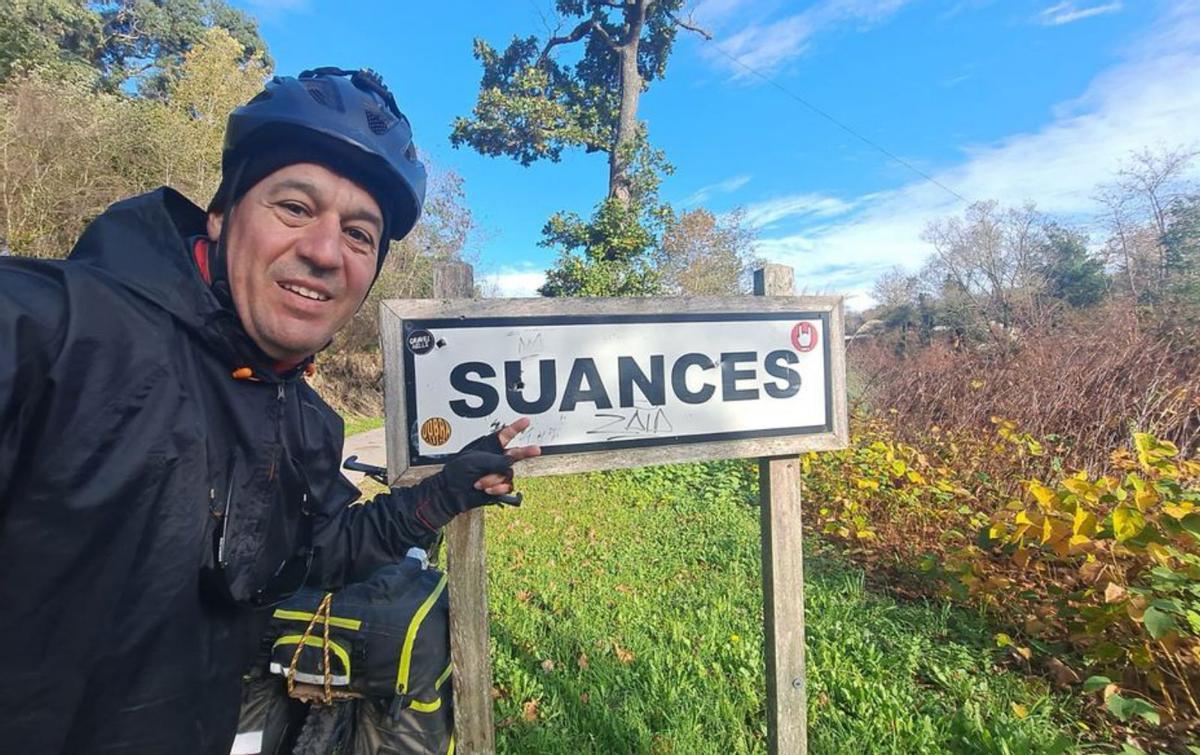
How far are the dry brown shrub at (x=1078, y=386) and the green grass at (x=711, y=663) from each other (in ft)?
7.90

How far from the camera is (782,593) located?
1721 mm

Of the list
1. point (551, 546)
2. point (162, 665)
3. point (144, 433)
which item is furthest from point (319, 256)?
point (551, 546)

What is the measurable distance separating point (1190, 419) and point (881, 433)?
2.21m

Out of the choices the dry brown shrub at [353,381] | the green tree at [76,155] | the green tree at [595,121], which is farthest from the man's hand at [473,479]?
the dry brown shrub at [353,381]

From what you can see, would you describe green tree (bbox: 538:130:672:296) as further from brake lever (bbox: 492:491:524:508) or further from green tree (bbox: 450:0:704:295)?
brake lever (bbox: 492:491:524:508)

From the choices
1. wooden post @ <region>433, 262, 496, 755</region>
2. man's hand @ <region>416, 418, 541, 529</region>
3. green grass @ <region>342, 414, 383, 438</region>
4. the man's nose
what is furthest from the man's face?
green grass @ <region>342, 414, 383, 438</region>

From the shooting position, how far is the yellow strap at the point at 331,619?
4.70ft

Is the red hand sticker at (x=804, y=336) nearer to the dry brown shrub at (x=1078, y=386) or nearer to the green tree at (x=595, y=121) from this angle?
the dry brown shrub at (x=1078, y=386)

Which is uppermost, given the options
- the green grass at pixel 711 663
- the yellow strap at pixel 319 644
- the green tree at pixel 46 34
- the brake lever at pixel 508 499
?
the green tree at pixel 46 34

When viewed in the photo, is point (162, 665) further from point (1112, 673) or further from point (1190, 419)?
point (1190, 419)

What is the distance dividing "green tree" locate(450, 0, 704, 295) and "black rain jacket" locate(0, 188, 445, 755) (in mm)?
8733

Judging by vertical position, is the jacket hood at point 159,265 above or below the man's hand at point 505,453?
above

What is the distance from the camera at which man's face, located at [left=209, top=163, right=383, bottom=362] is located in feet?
3.80

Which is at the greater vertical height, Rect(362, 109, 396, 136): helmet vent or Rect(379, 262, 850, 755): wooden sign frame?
Rect(362, 109, 396, 136): helmet vent
